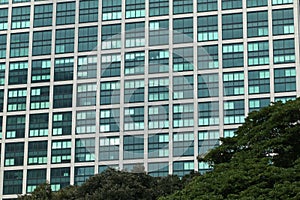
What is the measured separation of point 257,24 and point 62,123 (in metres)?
28.9

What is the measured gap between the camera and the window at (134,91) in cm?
10700

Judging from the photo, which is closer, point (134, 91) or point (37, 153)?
point (134, 91)

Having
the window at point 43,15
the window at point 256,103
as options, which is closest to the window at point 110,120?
the window at point 43,15

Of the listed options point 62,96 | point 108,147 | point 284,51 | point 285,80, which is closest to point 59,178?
point 108,147

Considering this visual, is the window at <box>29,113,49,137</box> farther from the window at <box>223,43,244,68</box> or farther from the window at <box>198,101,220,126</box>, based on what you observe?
the window at <box>223,43,244,68</box>

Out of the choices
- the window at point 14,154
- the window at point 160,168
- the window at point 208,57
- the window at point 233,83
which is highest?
the window at point 208,57

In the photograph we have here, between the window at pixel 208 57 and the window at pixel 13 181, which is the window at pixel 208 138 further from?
the window at pixel 13 181

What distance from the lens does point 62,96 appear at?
111062 millimetres

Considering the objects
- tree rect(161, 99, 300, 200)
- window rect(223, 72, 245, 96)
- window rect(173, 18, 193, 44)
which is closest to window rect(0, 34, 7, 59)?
window rect(173, 18, 193, 44)

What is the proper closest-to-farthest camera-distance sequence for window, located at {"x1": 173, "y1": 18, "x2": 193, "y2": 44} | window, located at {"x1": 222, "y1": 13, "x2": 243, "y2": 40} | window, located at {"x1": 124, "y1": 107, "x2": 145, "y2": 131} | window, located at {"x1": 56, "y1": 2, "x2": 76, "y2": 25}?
1. window, located at {"x1": 124, "y1": 107, "x2": 145, "y2": 131}
2. window, located at {"x1": 222, "y1": 13, "x2": 243, "y2": 40}
3. window, located at {"x1": 173, "y1": 18, "x2": 193, "y2": 44}
4. window, located at {"x1": 56, "y1": 2, "x2": 76, "y2": 25}

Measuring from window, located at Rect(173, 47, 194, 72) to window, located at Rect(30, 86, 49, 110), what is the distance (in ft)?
59.7

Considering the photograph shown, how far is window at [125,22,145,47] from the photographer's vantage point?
361 feet

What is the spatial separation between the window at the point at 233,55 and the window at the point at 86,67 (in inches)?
699

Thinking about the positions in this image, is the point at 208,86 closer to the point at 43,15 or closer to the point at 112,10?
the point at 112,10
